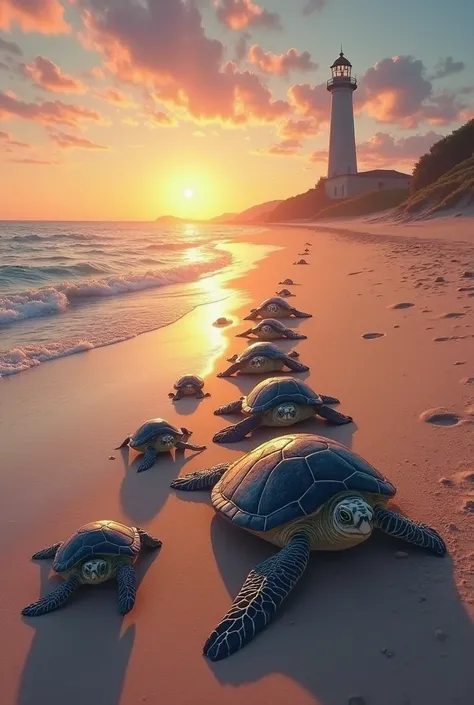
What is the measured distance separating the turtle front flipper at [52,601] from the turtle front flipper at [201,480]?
1.47m

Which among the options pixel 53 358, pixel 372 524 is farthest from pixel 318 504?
pixel 53 358

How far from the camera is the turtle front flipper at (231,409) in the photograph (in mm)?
6591

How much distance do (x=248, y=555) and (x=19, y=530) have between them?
217cm

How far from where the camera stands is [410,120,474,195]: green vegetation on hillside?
139 ft

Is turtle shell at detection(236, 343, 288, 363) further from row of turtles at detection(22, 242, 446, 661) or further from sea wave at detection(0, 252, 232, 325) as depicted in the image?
sea wave at detection(0, 252, 232, 325)

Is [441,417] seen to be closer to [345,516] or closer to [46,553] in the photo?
[345,516]

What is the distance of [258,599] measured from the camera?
3.08 m

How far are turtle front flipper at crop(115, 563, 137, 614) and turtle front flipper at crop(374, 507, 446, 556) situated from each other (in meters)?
1.82

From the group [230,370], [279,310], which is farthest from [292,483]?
[279,310]

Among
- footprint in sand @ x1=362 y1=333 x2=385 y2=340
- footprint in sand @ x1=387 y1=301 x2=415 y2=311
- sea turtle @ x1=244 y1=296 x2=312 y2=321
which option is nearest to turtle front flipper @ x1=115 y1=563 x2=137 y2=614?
footprint in sand @ x1=362 y1=333 x2=385 y2=340

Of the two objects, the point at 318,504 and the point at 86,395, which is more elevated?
the point at 318,504

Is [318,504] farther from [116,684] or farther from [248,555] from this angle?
[116,684]

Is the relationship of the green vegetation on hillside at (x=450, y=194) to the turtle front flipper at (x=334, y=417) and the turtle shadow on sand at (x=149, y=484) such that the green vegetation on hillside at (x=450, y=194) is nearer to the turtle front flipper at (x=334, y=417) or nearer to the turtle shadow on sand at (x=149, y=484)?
the turtle front flipper at (x=334, y=417)

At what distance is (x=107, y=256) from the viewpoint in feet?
121
